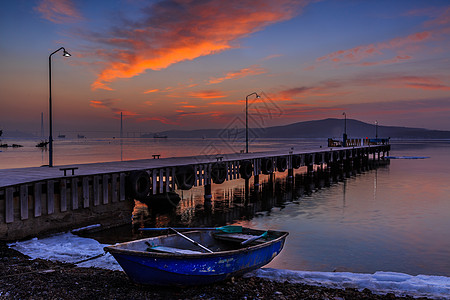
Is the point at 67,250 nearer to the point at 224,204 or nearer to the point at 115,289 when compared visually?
the point at 115,289

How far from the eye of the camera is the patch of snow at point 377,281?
29.2ft

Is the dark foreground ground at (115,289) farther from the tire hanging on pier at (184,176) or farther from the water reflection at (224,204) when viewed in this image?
the tire hanging on pier at (184,176)

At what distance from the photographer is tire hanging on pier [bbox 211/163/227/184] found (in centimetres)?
2406

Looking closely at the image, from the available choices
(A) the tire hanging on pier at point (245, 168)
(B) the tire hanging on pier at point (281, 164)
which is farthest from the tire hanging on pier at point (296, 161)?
(A) the tire hanging on pier at point (245, 168)

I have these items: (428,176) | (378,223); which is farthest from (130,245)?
(428,176)

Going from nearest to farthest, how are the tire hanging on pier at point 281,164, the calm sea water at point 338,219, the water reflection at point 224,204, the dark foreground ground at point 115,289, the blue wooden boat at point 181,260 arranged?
1. the dark foreground ground at point 115,289
2. the blue wooden boat at point 181,260
3. the calm sea water at point 338,219
4. the water reflection at point 224,204
5. the tire hanging on pier at point 281,164

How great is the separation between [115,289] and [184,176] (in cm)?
1335

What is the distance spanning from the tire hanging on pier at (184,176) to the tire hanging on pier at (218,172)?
255cm

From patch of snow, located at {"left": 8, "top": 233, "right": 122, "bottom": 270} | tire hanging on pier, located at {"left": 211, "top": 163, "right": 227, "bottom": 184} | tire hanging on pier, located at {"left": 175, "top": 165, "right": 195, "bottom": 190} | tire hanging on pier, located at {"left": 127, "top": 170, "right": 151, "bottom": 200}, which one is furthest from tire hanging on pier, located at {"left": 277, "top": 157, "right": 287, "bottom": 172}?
patch of snow, located at {"left": 8, "top": 233, "right": 122, "bottom": 270}

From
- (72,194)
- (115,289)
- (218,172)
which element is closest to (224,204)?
(218,172)

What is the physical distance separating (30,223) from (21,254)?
239 cm

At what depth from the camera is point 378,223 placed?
62.0 feet

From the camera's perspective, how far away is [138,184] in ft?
58.0

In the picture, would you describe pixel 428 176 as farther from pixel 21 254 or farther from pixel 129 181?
pixel 21 254
